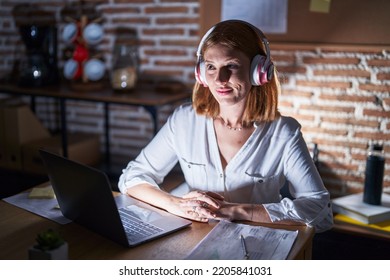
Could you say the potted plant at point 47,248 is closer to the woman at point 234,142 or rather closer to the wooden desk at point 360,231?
the woman at point 234,142

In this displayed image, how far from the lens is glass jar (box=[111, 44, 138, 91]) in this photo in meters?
3.27

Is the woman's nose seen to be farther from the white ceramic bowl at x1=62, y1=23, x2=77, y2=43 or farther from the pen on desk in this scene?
the white ceramic bowl at x1=62, y1=23, x2=77, y2=43

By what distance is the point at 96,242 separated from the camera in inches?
55.0

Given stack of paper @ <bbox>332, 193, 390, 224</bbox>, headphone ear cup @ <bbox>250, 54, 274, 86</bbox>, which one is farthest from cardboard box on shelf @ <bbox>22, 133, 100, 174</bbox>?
headphone ear cup @ <bbox>250, 54, 274, 86</bbox>

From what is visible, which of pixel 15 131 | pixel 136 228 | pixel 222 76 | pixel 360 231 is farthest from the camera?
pixel 15 131

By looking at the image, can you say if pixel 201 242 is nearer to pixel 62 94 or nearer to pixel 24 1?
pixel 62 94

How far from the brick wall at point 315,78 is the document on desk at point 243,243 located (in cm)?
138

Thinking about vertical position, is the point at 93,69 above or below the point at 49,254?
above

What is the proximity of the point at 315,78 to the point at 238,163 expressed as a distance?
142 centimetres

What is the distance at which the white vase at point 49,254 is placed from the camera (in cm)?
118

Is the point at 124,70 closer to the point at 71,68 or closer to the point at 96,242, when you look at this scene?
the point at 71,68

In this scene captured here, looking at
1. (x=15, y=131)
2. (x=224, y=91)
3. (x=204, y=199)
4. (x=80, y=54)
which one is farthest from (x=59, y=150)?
(x=204, y=199)
